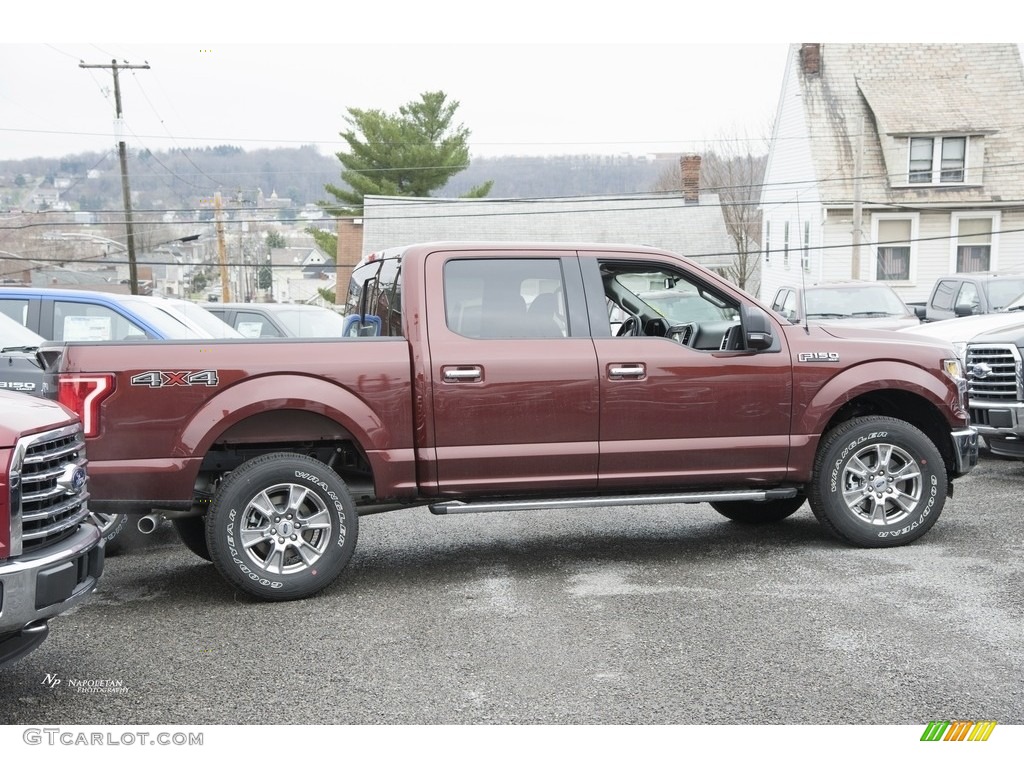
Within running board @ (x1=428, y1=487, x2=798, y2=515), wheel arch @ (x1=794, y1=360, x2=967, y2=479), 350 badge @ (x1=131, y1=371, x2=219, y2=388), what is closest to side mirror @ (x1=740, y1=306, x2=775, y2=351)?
wheel arch @ (x1=794, y1=360, x2=967, y2=479)

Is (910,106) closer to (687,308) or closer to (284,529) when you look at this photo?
(687,308)

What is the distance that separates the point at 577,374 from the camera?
6855 millimetres

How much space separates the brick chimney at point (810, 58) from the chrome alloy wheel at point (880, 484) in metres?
34.1

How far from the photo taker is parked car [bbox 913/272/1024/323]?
17375 mm

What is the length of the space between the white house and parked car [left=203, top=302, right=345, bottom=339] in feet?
72.9

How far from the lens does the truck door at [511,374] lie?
6715 millimetres

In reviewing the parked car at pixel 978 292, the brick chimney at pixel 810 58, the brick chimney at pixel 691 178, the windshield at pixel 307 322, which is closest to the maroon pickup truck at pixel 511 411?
the windshield at pixel 307 322

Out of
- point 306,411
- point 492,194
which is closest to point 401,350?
point 306,411

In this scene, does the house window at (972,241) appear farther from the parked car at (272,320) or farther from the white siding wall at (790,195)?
the parked car at (272,320)

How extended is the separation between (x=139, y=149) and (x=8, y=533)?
44.0 m

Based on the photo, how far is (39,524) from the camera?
14.4 ft

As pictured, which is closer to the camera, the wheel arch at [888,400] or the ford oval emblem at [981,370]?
the wheel arch at [888,400]

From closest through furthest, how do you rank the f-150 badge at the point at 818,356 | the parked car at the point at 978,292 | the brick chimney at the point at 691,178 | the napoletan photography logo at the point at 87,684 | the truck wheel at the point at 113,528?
the napoletan photography logo at the point at 87,684 < the f-150 badge at the point at 818,356 < the truck wheel at the point at 113,528 < the parked car at the point at 978,292 < the brick chimney at the point at 691,178

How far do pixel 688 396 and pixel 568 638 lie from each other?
2.06 metres
